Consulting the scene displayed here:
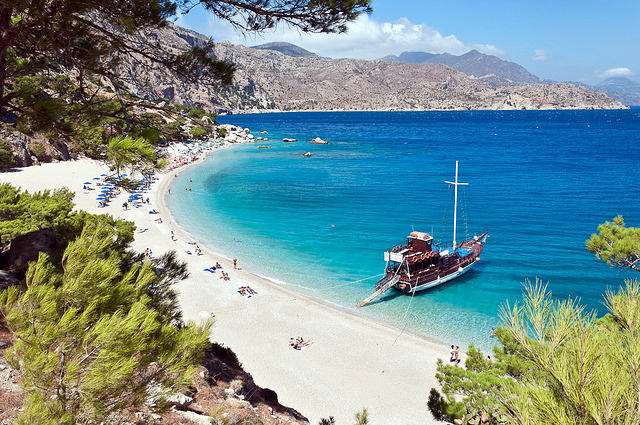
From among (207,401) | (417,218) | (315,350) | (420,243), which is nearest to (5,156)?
(315,350)

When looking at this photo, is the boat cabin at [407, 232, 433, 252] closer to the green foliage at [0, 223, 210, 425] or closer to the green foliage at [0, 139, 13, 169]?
the green foliage at [0, 223, 210, 425]

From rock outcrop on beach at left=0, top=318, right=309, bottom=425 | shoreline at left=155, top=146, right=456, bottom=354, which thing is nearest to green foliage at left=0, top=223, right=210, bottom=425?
rock outcrop on beach at left=0, top=318, right=309, bottom=425

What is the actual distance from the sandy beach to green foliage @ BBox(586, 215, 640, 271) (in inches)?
293

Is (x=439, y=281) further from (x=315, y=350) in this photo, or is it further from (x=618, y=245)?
(x=618, y=245)

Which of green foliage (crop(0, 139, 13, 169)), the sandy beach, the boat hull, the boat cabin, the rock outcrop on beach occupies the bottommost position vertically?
the sandy beach

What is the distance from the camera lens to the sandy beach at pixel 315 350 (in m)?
13.1

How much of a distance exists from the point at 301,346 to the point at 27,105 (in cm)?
1368

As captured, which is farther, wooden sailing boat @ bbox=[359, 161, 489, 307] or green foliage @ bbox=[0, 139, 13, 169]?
green foliage @ bbox=[0, 139, 13, 169]

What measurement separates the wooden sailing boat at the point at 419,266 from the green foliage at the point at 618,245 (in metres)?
11.1

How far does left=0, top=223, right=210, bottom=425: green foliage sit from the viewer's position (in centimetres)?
321

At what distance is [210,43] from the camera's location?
7281 mm

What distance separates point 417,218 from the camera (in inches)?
1379

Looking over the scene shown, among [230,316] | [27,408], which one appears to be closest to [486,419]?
[27,408]

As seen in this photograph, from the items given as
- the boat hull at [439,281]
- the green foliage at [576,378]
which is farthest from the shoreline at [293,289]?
the green foliage at [576,378]
